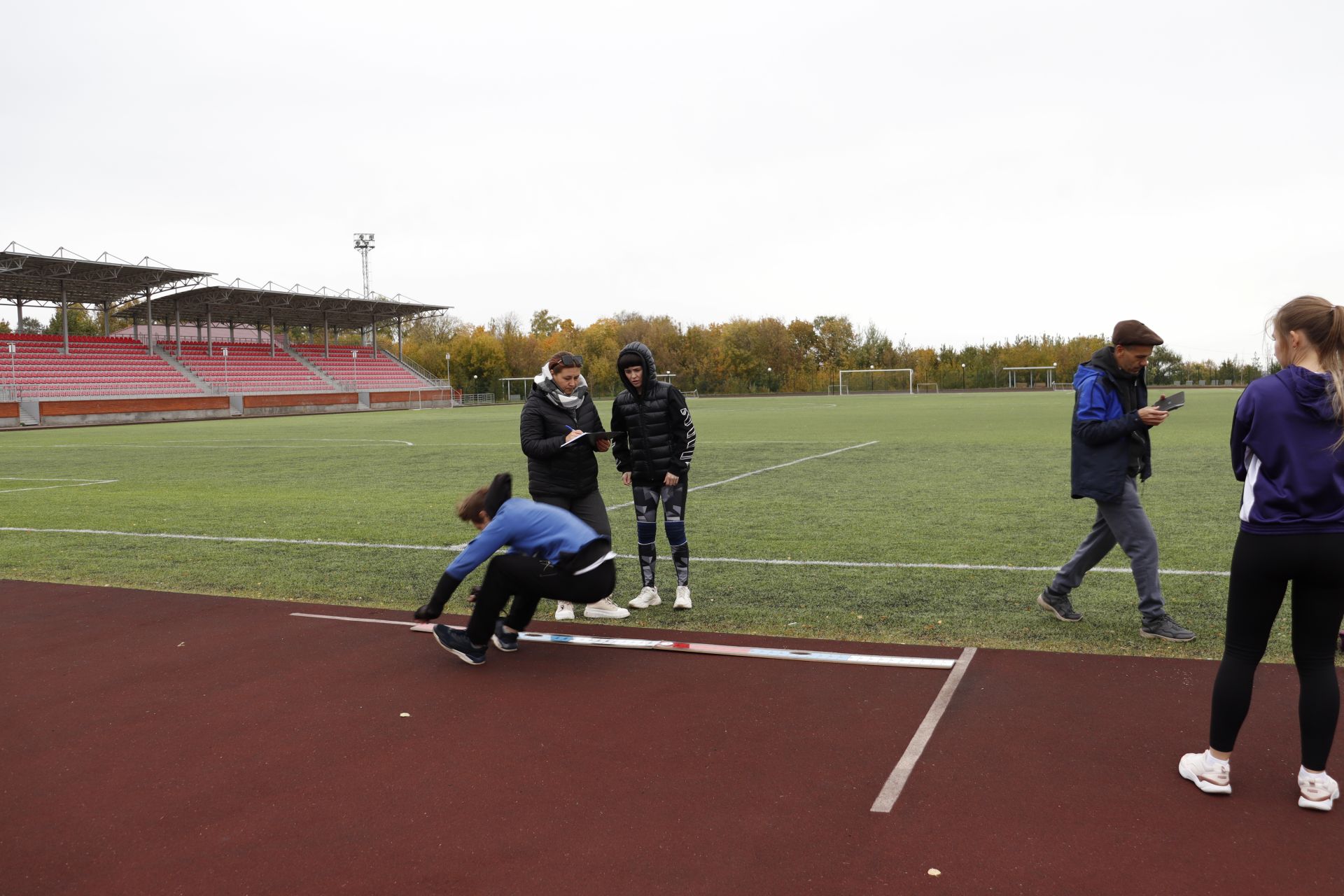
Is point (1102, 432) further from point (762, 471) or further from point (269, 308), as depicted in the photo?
point (269, 308)

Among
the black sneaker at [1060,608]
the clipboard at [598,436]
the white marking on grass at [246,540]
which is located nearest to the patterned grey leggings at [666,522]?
the clipboard at [598,436]

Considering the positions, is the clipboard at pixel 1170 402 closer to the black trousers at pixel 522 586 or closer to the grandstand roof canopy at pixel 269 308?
the black trousers at pixel 522 586

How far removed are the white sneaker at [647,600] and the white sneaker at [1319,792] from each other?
4069 millimetres

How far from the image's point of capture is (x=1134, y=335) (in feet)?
17.3

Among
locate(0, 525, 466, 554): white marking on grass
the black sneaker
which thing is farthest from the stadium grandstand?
the black sneaker

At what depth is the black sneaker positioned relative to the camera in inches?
239

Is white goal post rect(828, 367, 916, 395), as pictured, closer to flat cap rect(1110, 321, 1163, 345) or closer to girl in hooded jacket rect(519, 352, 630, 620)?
girl in hooded jacket rect(519, 352, 630, 620)

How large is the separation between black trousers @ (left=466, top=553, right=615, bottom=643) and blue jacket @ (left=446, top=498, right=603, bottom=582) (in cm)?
7

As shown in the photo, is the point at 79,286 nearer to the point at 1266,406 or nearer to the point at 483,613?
the point at 483,613

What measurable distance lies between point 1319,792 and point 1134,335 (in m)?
2.58

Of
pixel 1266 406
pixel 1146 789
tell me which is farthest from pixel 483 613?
pixel 1266 406

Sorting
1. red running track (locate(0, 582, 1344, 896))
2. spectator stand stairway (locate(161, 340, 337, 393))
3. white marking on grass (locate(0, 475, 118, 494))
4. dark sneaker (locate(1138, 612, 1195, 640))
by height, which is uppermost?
spectator stand stairway (locate(161, 340, 337, 393))

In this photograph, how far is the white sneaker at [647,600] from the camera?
6746mm

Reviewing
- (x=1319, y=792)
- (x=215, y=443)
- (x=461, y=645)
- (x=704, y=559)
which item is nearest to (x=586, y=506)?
(x=461, y=645)
